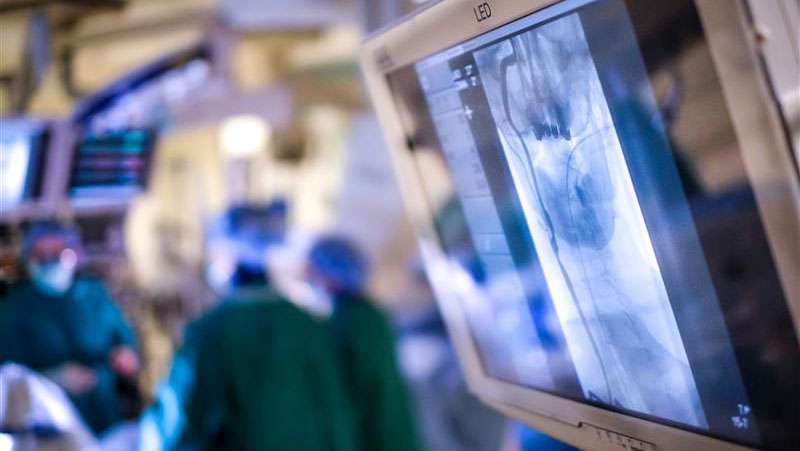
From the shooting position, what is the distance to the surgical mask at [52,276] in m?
1.62

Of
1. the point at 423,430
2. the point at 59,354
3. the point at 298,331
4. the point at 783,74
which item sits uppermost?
the point at 783,74

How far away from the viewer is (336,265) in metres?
2.78

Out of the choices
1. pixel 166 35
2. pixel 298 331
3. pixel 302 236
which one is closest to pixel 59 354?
pixel 298 331

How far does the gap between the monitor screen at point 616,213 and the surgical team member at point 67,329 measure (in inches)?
38.4

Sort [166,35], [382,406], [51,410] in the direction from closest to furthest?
[51,410], [166,35], [382,406]

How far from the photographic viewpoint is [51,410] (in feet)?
4.45

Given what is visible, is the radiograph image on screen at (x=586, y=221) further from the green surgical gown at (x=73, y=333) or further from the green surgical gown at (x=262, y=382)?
the green surgical gown at (x=262, y=382)

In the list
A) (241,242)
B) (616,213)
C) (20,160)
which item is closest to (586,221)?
(616,213)

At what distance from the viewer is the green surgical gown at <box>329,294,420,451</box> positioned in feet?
8.56

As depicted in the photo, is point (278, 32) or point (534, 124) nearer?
point (534, 124)

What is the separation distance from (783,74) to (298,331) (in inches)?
68.5

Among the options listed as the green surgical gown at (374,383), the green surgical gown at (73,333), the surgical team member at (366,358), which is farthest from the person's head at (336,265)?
the green surgical gown at (73,333)

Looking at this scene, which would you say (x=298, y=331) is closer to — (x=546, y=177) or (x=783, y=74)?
(x=546, y=177)

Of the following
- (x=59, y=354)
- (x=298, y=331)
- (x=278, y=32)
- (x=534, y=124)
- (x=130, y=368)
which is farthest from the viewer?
(x=278, y=32)
